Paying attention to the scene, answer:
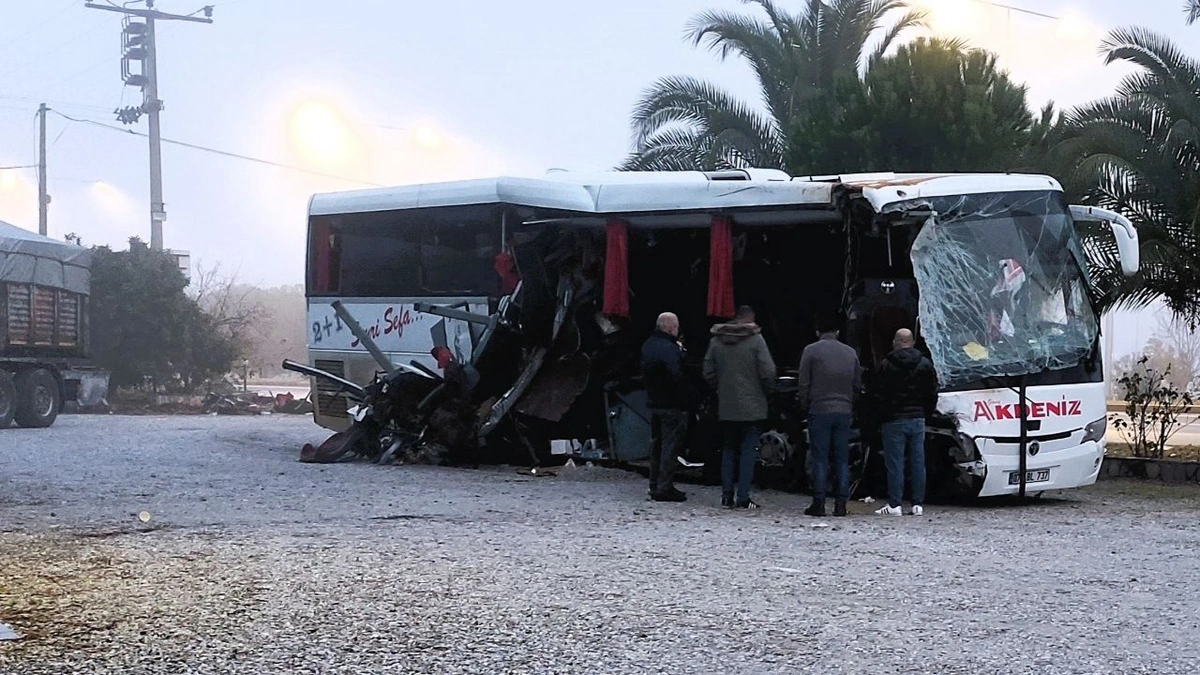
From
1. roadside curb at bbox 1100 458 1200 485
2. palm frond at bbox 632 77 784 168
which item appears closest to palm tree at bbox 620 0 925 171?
palm frond at bbox 632 77 784 168

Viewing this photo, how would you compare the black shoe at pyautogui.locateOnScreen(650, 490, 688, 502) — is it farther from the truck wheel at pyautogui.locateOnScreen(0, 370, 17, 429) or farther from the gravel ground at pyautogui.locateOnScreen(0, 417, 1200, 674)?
the truck wheel at pyautogui.locateOnScreen(0, 370, 17, 429)

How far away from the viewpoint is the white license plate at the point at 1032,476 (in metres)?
12.5

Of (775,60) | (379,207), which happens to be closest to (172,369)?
(775,60)

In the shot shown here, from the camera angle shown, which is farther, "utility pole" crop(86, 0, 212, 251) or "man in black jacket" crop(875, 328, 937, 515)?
"utility pole" crop(86, 0, 212, 251)

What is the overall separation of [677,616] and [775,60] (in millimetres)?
21493

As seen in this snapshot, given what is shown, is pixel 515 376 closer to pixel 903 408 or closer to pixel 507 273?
pixel 507 273

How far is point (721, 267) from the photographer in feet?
47.0

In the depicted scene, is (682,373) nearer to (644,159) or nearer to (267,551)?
(267,551)

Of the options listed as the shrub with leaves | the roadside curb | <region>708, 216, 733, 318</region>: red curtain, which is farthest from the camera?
the shrub with leaves

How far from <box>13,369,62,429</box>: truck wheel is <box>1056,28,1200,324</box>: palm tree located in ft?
55.0

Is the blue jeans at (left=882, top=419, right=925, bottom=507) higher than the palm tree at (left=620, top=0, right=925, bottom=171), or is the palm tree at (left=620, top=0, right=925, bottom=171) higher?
the palm tree at (left=620, top=0, right=925, bottom=171)

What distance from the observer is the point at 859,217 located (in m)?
13.0

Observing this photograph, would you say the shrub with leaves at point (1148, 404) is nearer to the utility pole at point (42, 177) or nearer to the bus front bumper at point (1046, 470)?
the bus front bumper at point (1046, 470)

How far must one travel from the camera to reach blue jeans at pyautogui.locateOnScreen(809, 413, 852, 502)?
12.0 metres
